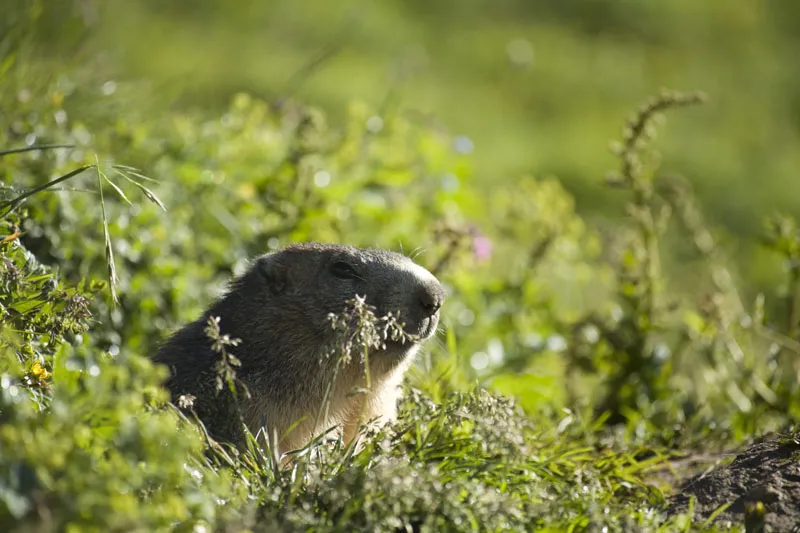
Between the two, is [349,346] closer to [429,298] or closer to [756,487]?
[429,298]

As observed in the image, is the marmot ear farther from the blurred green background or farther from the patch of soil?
the blurred green background

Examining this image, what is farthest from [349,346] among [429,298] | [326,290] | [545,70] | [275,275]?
[545,70]

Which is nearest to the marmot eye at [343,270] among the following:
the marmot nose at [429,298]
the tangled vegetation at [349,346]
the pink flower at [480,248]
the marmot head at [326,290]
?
the marmot head at [326,290]

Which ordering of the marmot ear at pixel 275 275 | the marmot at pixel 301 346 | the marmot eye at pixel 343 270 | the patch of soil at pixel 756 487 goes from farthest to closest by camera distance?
the marmot ear at pixel 275 275 < the marmot eye at pixel 343 270 < the marmot at pixel 301 346 < the patch of soil at pixel 756 487

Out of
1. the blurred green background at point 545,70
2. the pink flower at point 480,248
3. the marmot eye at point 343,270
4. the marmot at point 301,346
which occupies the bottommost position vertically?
the blurred green background at point 545,70

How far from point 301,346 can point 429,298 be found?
2.06 ft

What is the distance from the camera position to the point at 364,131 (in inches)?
279

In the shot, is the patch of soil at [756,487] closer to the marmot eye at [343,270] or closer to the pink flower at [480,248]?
the marmot eye at [343,270]

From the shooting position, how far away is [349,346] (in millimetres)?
3492

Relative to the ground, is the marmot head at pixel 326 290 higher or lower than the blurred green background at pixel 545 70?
higher

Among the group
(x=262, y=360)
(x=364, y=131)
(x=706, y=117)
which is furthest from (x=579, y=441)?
(x=706, y=117)

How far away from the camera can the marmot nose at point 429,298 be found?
425 cm

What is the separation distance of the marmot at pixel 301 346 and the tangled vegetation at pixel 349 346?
0.27 metres

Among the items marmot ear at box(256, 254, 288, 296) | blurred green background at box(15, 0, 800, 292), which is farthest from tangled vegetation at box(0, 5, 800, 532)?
blurred green background at box(15, 0, 800, 292)
